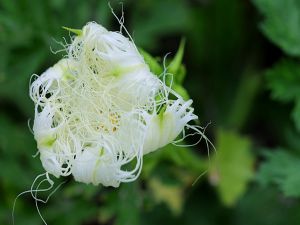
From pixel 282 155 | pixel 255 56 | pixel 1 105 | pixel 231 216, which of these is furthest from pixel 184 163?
pixel 1 105

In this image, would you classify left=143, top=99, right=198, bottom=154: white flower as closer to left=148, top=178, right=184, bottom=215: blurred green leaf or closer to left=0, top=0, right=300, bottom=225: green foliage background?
left=0, top=0, right=300, bottom=225: green foliage background

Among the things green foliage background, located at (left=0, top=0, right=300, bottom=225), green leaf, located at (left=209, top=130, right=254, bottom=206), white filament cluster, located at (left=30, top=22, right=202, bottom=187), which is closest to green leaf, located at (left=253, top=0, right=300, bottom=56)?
green foliage background, located at (left=0, top=0, right=300, bottom=225)

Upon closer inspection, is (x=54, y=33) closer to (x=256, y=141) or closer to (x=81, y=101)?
(x=81, y=101)

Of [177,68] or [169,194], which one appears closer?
[177,68]

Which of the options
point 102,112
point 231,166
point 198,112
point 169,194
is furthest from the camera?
point 198,112

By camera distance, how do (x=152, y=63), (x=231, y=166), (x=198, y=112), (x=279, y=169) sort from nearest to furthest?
(x=152, y=63), (x=279, y=169), (x=231, y=166), (x=198, y=112)

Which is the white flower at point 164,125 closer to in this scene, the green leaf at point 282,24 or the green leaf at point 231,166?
the green leaf at point 282,24

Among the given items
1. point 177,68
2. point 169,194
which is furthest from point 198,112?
point 177,68

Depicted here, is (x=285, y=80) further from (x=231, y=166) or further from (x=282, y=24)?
(x=231, y=166)
